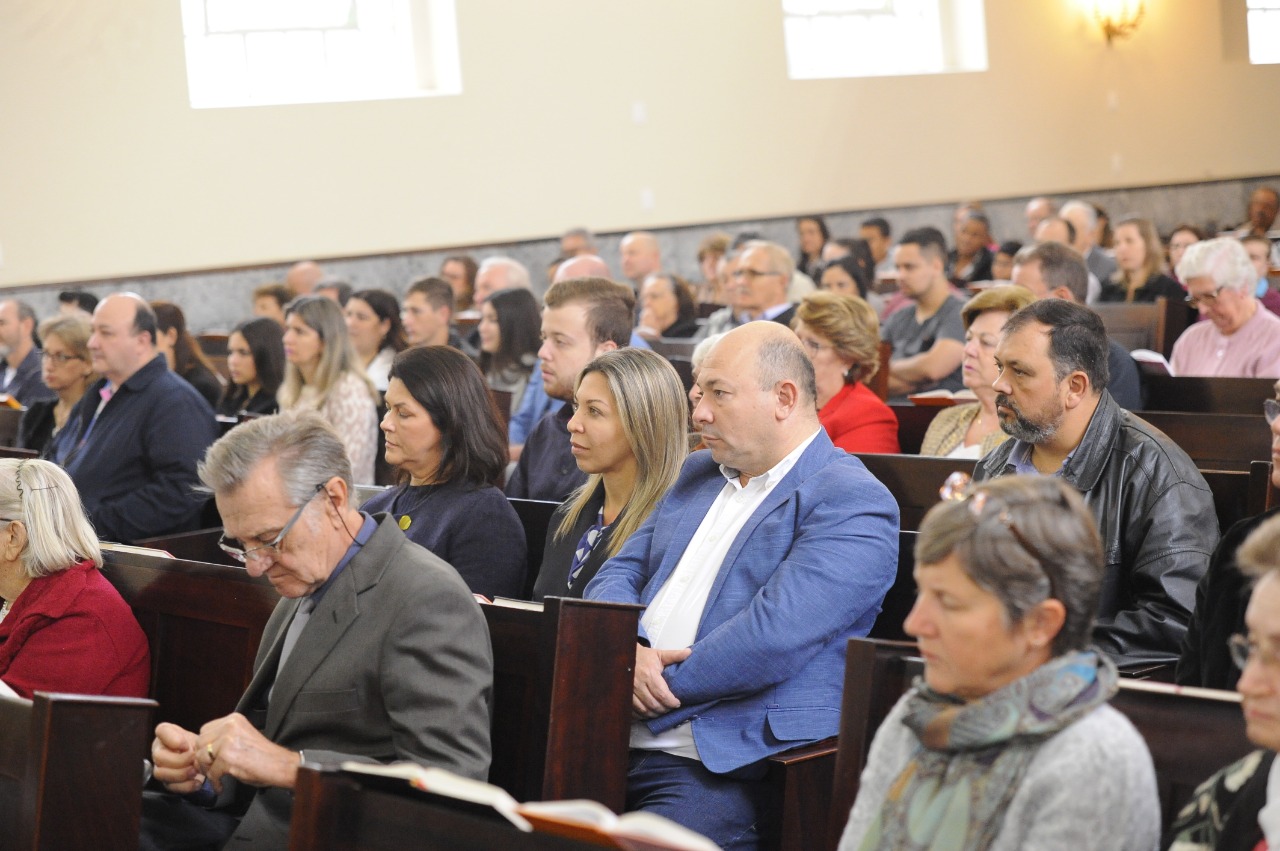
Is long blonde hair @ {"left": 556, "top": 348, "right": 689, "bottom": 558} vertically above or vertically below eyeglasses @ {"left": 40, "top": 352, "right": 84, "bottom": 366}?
below

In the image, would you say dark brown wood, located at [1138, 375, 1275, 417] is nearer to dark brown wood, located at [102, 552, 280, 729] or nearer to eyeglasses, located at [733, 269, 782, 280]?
eyeglasses, located at [733, 269, 782, 280]

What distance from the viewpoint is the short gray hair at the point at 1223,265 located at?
19.0 feet

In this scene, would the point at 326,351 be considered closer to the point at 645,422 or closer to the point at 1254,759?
the point at 645,422

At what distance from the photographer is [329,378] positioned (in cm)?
546

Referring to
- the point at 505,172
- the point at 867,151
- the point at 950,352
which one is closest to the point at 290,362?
the point at 950,352

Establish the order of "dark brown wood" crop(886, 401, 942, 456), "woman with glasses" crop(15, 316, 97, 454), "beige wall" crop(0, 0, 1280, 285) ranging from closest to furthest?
1. "dark brown wood" crop(886, 401, 942, 456)
2. "woman with glasses" crop(15, 316, 97, 454)
3. "beige wall" crop(0, 0, 1280, 285)

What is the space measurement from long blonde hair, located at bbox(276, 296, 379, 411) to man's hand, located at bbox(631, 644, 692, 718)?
9.83ft

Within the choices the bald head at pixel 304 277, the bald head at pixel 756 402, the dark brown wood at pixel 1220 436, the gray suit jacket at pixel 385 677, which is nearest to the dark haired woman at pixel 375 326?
the bald head at pixel 304 277

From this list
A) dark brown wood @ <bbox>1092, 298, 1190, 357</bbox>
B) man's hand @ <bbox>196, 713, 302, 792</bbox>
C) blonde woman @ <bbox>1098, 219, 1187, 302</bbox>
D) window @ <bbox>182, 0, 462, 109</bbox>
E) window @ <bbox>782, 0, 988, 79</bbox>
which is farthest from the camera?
window @ <bbox>782, 0, 988, 79</bbox>

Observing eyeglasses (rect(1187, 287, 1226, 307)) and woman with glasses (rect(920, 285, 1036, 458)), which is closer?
woman with glasses (rect(920, 285, 1036, 458))

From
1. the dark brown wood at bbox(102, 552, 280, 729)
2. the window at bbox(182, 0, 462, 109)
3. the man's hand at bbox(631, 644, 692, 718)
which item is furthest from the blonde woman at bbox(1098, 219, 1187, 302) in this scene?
the dark brown wood at bbox(102, 552, 280, 729)

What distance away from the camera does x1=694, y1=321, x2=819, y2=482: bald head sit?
2887 millimetres

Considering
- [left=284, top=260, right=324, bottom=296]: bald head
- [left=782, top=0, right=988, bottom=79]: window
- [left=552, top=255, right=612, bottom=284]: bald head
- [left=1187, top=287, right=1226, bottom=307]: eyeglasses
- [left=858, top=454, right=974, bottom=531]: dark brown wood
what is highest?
[left=782, top=0, right=988, bottom=79]: window

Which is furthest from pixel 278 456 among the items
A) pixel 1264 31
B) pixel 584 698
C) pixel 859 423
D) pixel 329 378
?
pixel 1264 31
